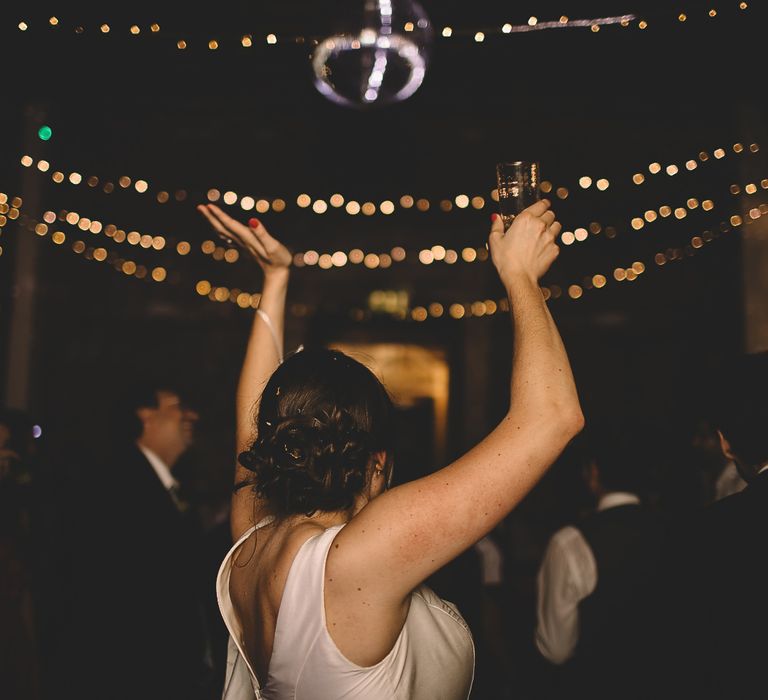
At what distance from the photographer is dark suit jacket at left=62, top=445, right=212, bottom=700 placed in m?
2.65

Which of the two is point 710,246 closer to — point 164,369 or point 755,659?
point 164,369

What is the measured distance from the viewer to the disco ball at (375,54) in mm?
1960

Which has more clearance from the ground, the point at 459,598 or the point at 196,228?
the point at 196,228

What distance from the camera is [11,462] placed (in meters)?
3.10

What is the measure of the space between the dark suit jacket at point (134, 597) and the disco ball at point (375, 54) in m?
1.80

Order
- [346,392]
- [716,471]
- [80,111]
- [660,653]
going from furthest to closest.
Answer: [80,111], [716,471], [660,653], [346,392]

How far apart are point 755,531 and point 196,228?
246 inches

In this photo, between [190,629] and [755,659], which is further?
[190,629]

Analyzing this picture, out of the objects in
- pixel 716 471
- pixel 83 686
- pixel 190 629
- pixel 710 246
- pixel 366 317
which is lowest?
pixel 83 686

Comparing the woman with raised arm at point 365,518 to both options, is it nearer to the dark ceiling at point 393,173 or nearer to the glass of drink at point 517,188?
the glass of drink at point 517,188

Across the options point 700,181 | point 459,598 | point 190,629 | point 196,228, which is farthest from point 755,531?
point 196,228

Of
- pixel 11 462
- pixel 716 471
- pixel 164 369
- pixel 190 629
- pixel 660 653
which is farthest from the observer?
pixel 164 369

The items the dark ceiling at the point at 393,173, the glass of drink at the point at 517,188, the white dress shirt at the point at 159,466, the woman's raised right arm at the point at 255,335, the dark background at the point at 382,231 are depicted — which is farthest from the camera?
the dark background at the point at 382,231

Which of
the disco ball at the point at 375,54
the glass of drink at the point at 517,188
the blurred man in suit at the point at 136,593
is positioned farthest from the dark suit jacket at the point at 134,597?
the glass of drink at the point at 517,188
